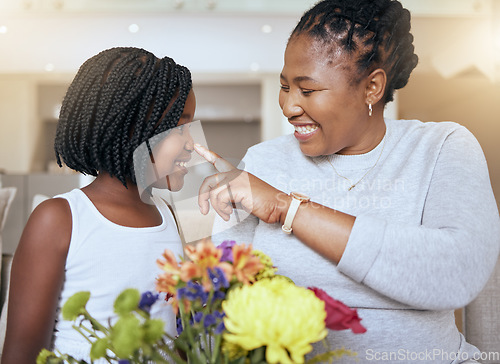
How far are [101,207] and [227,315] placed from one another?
0.58 meters

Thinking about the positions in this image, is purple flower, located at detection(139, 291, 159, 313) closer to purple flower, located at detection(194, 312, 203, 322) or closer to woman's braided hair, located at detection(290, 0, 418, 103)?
purple flower, located at detection(194, 312, 203, 322)

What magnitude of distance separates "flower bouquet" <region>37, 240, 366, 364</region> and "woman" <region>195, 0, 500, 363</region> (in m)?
0.28

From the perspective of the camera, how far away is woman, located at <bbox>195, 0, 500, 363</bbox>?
0.80m

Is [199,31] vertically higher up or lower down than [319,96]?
higher up

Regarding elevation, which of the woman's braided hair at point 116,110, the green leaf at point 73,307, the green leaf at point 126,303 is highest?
the woman's braided hair at point 116,110

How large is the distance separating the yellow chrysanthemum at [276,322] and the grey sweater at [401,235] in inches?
14.3

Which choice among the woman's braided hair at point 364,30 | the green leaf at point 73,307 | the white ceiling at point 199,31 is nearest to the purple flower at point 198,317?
the green leaf at point 73,307

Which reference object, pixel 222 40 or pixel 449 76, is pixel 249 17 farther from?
pixel 449 76

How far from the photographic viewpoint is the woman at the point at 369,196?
2.61 feet

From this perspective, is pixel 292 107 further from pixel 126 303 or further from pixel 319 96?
pixel 126 303

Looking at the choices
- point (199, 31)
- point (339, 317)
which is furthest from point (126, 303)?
point (199, 31)

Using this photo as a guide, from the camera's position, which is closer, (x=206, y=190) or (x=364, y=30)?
(x=206, y=190)

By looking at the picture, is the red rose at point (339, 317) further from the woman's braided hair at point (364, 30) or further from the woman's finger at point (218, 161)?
the woman's braided hair at point (364, 30)

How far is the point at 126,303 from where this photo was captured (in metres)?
0.46
